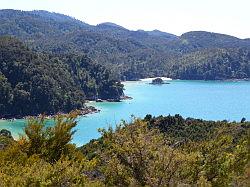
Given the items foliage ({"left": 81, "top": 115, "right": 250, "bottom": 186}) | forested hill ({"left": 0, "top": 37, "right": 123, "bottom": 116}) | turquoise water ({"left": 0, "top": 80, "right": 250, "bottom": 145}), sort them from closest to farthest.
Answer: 1. foliage ({"left": 81, "top": 115, "right": 250, "bottom": 186})
2. turquoise water ({"left": 0, "top": 80, "right": 250, "bottom": 145})
3. forested hill ({"left": 0, "top": 37, "right": 123, "bottom": 116})

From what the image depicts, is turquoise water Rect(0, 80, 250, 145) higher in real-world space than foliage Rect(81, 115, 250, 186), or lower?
lower

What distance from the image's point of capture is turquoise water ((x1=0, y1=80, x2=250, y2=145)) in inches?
3673

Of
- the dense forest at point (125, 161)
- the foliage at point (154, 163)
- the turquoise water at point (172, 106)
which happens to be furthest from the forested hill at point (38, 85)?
the foliage at point (154, 163)

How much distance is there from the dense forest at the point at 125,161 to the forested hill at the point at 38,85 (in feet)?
265

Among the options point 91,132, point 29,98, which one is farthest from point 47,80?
point 91,132

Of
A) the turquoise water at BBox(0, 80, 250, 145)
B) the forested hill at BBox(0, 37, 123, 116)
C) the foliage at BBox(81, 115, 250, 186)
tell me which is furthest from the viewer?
the forested hill at BBox(0, 37, 123, 116)

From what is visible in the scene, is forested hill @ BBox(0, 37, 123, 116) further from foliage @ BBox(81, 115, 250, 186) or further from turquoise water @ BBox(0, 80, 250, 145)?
foliage @ BBox(81, 115, 250, 186)

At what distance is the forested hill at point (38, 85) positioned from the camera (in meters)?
107

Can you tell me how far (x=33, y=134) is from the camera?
66.7 ft

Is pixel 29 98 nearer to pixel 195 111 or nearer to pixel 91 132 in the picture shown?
pixel 91 132

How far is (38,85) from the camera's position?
112 m

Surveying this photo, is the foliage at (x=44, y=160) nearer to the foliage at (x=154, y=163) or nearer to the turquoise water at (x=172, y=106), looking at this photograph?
the foliage at (x=154, y=163)

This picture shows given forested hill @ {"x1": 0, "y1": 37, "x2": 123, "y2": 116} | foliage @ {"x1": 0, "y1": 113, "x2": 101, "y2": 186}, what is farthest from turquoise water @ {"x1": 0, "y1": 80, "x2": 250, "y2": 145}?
foliage @ {"x1": 0, "y1": 113, "x2": 101, "y2": 186}

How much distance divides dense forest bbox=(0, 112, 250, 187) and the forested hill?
80.7 metres
